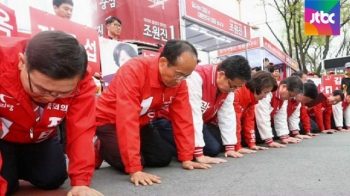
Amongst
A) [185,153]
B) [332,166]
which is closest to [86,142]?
[185,153]

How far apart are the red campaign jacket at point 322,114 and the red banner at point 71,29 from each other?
10.0ft

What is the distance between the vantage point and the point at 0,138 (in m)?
1.41

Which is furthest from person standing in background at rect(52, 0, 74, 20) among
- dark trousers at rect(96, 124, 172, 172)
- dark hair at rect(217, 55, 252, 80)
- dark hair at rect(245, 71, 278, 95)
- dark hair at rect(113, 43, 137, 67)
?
dark hair at rect(245, 71, 278, 95)

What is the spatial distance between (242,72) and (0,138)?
4.38ft

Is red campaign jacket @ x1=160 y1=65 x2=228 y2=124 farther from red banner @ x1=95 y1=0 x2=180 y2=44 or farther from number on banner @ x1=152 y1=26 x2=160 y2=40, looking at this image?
number on banner @ x1=152 y1=26 x2=160 y2=40

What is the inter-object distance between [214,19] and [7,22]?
362 centimetres

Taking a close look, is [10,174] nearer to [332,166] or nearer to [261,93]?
[332,166]

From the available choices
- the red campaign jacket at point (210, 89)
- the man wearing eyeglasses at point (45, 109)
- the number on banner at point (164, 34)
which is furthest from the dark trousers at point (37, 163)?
the number on banner at point (164, 34)

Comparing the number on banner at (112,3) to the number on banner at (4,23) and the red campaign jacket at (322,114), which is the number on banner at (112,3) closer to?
the number on banner at (4,23)

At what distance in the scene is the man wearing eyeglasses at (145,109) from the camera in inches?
61.2

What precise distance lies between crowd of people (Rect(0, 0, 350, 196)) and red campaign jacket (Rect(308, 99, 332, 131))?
6.91 ft

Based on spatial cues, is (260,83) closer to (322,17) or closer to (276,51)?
(322,17)

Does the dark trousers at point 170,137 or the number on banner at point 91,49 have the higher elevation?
the number on banner at point 91,49

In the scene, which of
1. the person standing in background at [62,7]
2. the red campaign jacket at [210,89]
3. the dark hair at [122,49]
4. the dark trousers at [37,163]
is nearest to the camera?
the dark trousers at [37,163]
